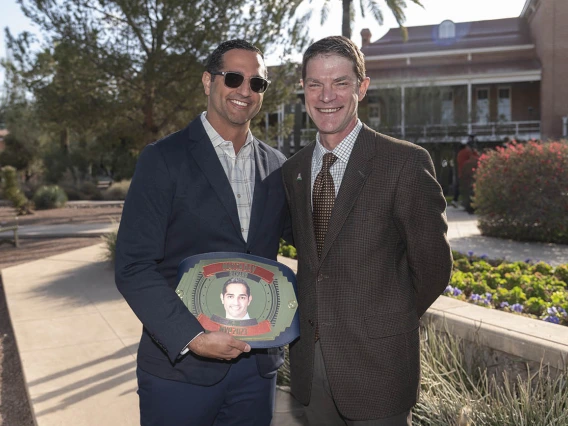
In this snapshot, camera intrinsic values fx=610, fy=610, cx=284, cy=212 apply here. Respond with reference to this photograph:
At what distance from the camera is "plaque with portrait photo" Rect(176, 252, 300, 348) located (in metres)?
2.14

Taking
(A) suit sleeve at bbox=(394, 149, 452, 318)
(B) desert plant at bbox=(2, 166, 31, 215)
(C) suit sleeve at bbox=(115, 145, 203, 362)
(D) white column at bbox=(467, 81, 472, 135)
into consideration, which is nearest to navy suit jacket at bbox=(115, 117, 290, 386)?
(C) suit sleeve at bbox=(115, 145, 203, 362)

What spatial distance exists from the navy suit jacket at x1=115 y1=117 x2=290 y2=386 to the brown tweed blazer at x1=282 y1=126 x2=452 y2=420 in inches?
12.5

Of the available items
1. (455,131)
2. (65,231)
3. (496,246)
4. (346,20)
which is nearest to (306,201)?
(496,246)

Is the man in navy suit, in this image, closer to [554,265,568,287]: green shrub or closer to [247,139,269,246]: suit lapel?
[247,139,269,246]: suit lapel

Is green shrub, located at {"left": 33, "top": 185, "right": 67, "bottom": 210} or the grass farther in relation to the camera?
green shrub, located at {"left": 33, "top": 185, "right": 67, "bottom": 210}

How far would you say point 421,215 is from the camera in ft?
7.15

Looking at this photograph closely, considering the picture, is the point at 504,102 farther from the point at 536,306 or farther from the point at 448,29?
the point at 536,306

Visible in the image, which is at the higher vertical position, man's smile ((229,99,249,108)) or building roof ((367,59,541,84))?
building roof ((367,59,541,84))

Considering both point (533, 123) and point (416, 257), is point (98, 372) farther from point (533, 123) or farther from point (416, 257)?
point (533, 123)

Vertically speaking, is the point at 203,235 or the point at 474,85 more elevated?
the point at 474,85

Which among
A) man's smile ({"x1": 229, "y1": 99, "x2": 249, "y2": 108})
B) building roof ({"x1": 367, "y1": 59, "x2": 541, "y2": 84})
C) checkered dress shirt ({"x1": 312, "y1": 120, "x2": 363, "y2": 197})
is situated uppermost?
building roof ({"x1": 367, "y1": 59, "x2": 541, "y2": 84})

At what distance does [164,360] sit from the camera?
7.48ft

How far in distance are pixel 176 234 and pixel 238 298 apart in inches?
13.9

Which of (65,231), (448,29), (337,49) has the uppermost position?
(448,29)
